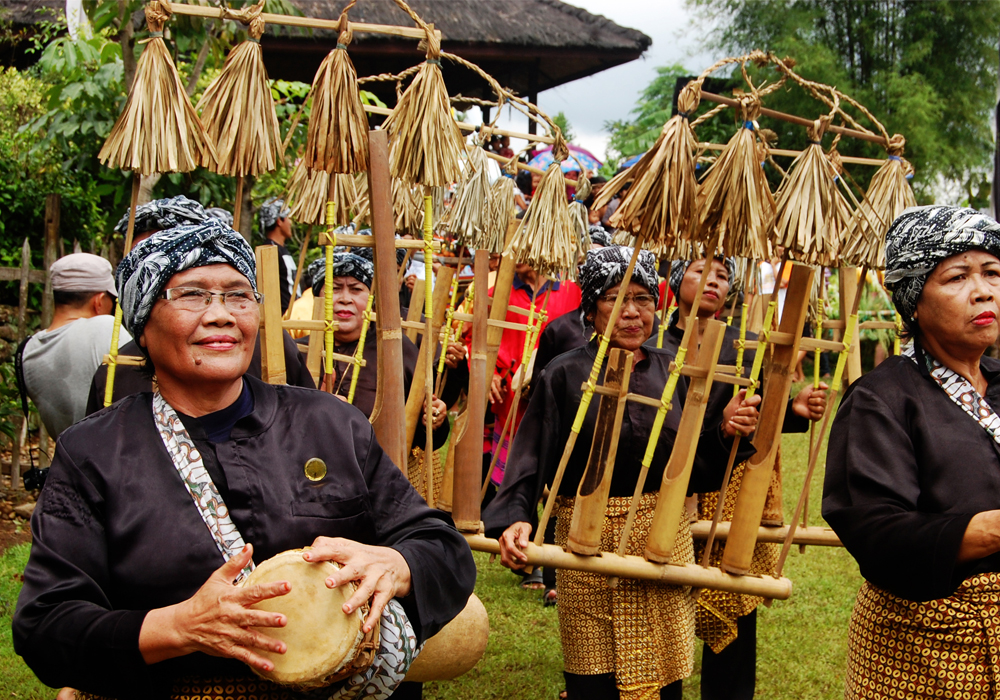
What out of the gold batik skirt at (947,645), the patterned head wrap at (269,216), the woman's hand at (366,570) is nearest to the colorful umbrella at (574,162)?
the patterned head wrap at (269,216)

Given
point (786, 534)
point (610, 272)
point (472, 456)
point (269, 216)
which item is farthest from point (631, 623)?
point (269, 216)

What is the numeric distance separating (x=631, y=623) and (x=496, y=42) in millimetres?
8255

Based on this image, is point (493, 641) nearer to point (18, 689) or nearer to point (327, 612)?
point (18, 689)

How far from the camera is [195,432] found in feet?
6.30

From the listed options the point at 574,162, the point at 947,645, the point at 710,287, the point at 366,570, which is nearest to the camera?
the point at 366,570

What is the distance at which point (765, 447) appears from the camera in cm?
304

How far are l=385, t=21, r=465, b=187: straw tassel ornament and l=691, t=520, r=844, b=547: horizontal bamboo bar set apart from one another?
69.8 inches

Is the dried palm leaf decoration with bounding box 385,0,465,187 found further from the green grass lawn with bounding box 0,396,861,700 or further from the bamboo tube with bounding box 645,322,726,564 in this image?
the green grass lawn with bounding box 0,396,861,700

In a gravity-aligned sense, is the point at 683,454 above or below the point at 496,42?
below

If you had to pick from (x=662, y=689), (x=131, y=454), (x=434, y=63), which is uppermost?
(x=434, y=63)

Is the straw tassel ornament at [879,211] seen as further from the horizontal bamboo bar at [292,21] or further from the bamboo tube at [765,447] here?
the horizontal bamboo bar at [292,21]

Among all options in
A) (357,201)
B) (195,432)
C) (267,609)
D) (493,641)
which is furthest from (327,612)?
(493,641)

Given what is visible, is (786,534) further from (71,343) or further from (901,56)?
(901,56)

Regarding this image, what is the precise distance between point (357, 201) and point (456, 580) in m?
1.93
